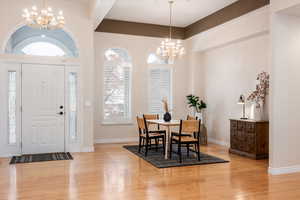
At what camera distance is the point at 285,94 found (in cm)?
475

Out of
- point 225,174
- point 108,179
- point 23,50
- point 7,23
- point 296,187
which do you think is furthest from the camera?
point 23,50

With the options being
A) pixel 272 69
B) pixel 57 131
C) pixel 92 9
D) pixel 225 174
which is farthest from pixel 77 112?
pixel 272 69

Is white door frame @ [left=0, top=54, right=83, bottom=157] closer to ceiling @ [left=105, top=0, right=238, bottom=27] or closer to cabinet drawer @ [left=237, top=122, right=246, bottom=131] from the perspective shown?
ceiling @ [left=105, top=0, right=238, bottom=27]

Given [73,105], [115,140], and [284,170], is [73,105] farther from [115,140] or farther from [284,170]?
[284,170]

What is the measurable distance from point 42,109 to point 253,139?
187 inches

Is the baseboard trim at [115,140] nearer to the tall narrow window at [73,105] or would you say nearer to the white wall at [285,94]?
the tall narrow window at [73,105]

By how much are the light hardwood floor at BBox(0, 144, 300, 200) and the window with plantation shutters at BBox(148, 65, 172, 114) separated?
2.94m

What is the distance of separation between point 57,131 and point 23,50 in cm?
207

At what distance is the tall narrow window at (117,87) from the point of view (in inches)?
315

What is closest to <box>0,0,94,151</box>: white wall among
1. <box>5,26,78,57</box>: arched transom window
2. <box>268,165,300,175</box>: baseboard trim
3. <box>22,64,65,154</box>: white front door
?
<box>5,26,78,57</box>: arched transom window

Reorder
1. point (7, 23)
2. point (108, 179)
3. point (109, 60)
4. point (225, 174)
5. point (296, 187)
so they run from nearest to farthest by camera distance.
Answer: point (296, 187)
point (108, 179)
point (225, 174)
point (7, 23)
point (109, 60)

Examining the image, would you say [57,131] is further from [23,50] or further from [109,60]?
[109,60]

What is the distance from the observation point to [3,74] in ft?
19.9

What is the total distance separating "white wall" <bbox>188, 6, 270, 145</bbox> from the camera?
20.4 feet
